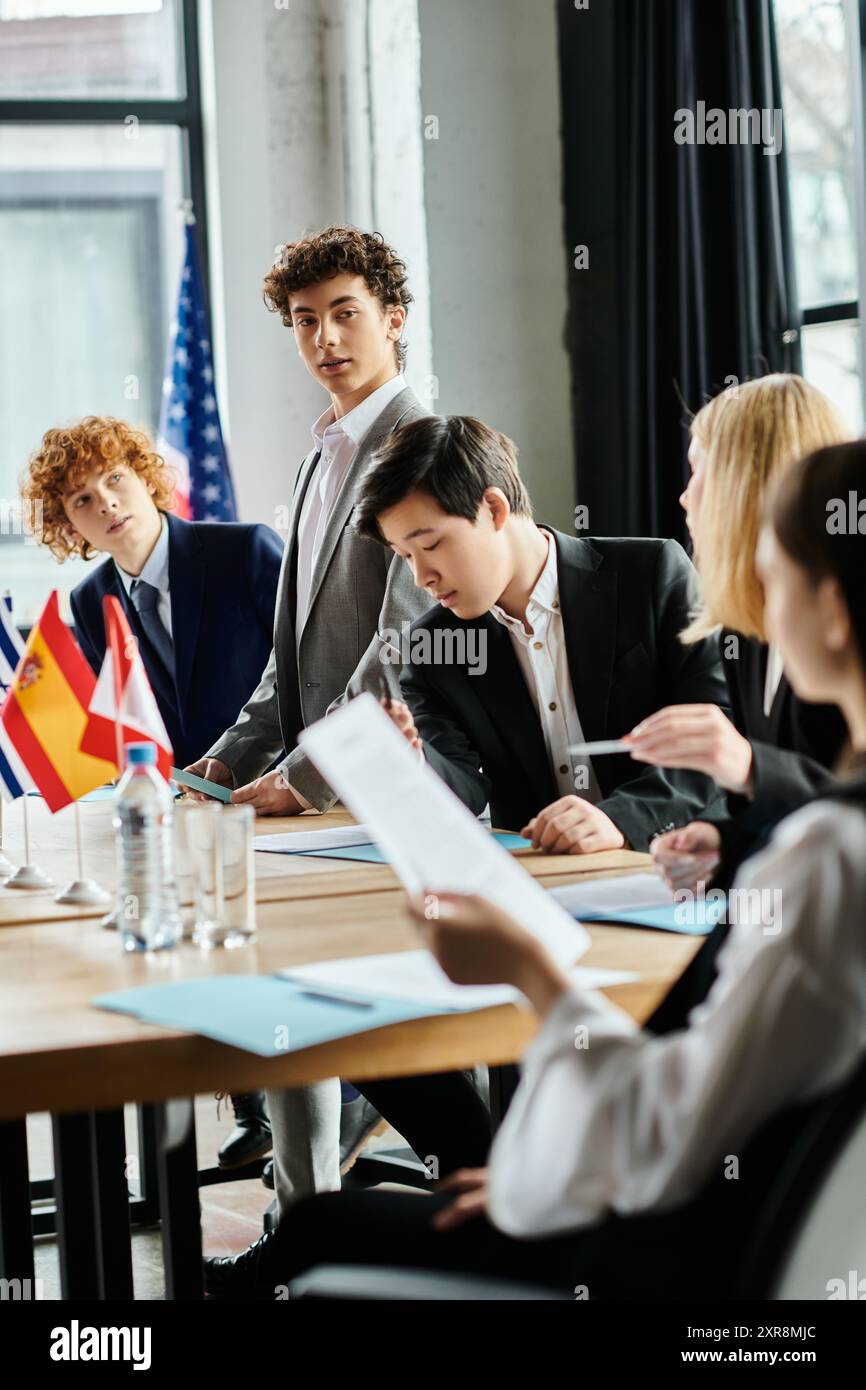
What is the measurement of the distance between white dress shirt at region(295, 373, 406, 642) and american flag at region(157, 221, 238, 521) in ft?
7.74

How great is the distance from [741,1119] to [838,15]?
3.91 meters

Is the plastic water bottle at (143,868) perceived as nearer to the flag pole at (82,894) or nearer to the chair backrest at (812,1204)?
the flag pole at (82,894)

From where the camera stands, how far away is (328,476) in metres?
2.98

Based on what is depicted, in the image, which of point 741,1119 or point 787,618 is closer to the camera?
point 741,1119

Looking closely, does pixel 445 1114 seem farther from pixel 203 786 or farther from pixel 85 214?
pixel 85 214

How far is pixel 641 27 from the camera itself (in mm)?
4570

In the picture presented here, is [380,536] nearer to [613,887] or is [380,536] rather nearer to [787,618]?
[613,887]

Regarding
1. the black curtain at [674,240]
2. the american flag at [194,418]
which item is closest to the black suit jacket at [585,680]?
the black curtain at [674,240]

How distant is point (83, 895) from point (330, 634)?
1.03m

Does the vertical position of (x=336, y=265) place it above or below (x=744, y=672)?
above

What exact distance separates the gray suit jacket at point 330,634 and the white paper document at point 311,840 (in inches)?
7.6

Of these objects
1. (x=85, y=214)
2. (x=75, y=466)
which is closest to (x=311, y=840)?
(x=75, y=466)
